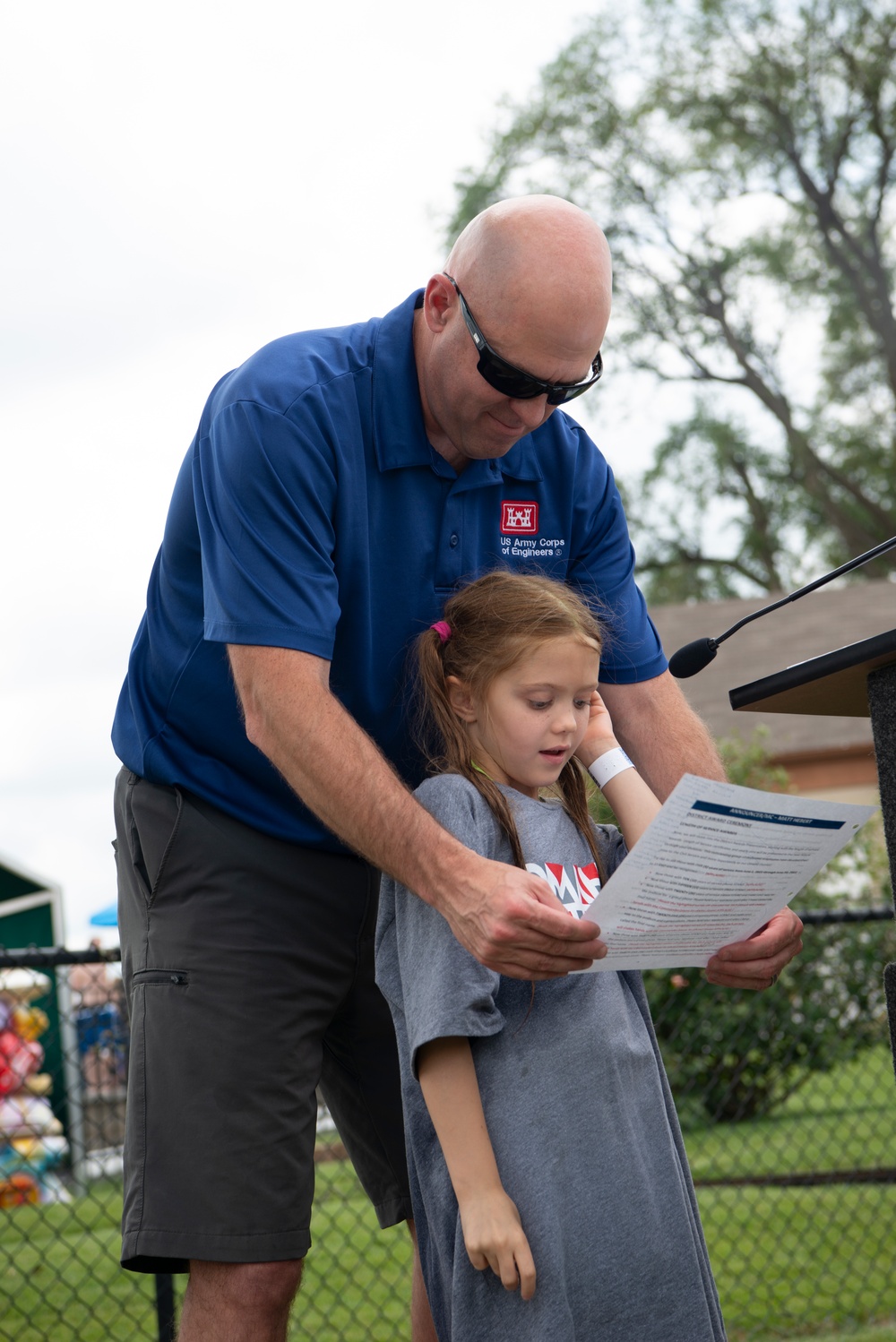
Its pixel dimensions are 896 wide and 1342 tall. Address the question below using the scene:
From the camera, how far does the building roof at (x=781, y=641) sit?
63.3ft

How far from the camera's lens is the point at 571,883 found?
6.31 ft

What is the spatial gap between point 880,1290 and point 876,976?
357 centimetres

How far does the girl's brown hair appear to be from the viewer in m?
1.96

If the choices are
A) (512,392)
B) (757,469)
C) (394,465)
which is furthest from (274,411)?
(757,469)

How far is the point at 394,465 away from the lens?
213 cm

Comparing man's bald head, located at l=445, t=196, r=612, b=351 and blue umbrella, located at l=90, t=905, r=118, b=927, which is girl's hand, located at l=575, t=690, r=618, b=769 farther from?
blue umbrella, located at l=90, t=905, r=118, b=927

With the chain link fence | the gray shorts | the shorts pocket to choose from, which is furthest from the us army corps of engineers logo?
the chain link fence

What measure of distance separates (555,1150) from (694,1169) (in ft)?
18.7

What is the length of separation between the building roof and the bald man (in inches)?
665

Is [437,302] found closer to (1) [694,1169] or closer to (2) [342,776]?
(2) [342,776]

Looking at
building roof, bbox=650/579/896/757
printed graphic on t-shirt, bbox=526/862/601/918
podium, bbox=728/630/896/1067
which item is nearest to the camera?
podium, bbox=728/630/896/1067

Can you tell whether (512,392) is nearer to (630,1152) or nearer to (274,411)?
(274,411)

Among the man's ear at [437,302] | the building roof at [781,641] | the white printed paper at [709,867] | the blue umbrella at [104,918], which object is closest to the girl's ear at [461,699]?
the white printed paper at [709,867]

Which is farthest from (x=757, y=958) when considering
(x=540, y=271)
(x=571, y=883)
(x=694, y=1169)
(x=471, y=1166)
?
(x=694, y=1169)
